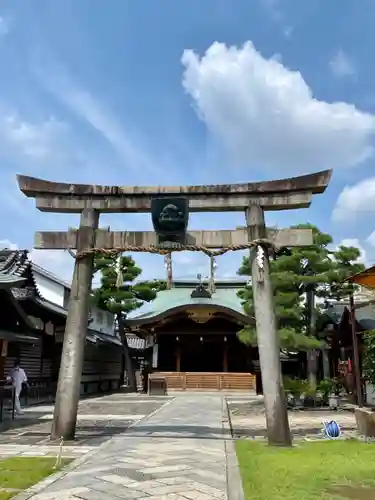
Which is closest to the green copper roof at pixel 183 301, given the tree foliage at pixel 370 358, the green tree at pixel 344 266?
the green tree at pixel 344 266

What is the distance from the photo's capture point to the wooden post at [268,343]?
9367 mm

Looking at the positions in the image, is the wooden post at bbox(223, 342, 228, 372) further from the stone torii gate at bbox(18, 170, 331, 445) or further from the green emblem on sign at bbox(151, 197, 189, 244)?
the green emblem on sign at bbox(151, 197, 189, 244)

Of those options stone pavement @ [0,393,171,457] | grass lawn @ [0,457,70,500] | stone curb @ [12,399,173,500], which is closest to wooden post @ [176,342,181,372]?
stone pavement @ [0,393,171,457]

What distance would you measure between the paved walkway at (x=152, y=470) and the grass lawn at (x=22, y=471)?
1.25 feet

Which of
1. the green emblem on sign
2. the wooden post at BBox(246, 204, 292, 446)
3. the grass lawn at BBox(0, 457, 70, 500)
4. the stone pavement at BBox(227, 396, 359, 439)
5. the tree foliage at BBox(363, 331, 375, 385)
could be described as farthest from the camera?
the stone pavement at BBox(227, 396, 359, 439)

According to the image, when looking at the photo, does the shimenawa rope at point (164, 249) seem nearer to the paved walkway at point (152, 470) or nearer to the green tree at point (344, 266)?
the paved walkway at point (152, 470)

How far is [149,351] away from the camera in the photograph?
36.1 metres

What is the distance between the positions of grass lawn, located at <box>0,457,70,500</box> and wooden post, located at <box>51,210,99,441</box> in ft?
6.43

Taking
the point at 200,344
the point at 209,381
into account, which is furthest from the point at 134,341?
the point at 209,381

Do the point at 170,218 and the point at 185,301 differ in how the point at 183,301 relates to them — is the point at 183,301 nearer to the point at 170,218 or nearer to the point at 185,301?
the point at 185,301

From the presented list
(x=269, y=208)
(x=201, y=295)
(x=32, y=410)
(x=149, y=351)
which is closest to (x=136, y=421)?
(x=32, y=410)

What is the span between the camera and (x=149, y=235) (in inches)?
424

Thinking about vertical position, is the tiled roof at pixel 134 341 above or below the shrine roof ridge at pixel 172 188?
below

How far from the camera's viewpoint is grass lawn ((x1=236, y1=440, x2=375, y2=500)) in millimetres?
5799
